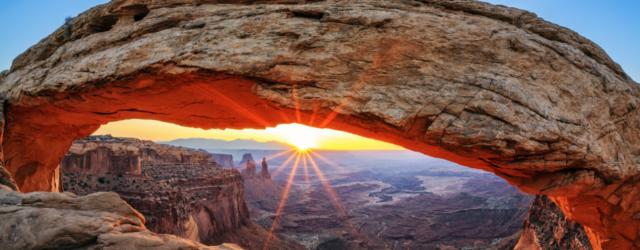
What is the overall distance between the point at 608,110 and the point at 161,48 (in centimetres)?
1059

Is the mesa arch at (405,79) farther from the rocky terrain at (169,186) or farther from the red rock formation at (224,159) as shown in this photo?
the red rock formation at (224,159)

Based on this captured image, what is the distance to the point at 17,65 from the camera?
11508 mm

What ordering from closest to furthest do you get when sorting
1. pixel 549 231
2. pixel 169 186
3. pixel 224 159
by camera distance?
Answer: pixel 549 231 < pixel 169 186 < pixel 224 159

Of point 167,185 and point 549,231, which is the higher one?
point 167,185

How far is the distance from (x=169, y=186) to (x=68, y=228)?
3035 centimetres

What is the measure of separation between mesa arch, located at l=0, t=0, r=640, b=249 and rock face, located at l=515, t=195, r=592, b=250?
10784 millimetres

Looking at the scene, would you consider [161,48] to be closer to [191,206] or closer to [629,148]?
[629,148]

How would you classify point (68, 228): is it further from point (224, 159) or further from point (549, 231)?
point (224, 159)

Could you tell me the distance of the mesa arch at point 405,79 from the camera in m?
7.37

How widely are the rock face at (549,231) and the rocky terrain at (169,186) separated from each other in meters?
25.5

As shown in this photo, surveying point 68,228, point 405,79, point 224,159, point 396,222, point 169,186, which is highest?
point 405,79

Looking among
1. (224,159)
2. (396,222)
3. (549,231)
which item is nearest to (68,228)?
(549,231)

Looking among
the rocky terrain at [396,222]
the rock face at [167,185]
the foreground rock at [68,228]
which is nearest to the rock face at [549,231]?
the rocky terrain at [396,222]

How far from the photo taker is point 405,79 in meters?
7.61
